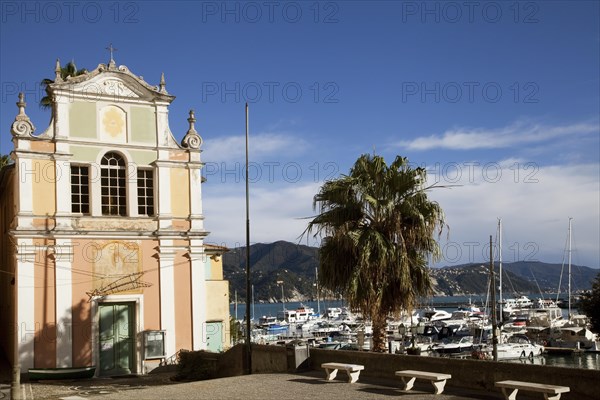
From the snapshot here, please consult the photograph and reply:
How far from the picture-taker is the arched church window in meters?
28.0

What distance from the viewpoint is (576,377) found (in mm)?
14500

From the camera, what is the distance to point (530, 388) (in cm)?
1426

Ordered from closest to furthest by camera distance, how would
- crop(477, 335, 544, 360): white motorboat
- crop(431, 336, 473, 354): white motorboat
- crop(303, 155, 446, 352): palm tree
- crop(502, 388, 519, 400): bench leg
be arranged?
crop(502, 388, 519, 400): bench leg < crop(303, 155, 446, 352): palm tree < crop(477, 335, 544, 360): white motorboat < crop(431, 336, 473, 354): white motorboat

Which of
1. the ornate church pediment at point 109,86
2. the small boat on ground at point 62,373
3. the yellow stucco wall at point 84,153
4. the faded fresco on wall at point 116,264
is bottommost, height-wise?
the small boat on ground at point 62,373

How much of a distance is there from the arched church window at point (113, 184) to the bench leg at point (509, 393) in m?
17.7

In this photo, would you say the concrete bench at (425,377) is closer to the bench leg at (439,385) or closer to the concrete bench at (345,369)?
the bench leg at (439,385)

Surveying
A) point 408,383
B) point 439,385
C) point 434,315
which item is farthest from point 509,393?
point 434,315

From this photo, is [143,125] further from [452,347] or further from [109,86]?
[452,347]

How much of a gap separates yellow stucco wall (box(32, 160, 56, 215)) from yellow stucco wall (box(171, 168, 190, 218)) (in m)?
4.63

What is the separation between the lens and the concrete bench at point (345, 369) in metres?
18.6

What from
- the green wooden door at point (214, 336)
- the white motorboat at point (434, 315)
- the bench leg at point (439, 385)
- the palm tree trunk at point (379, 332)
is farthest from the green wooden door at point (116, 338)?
the white motorboat at point (434, 315)

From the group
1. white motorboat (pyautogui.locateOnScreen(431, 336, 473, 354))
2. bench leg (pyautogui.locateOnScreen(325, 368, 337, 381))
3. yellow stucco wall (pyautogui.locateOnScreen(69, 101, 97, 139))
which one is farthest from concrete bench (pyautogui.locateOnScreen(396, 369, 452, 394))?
white motorboat (pyautogui.locateOnScreen(431, 336, 473, 354))

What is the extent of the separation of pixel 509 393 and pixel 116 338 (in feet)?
56.2

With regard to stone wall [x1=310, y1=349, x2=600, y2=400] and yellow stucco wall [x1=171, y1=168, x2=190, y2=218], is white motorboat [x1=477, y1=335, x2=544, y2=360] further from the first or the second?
stone wall [x1=310, y1=349, x2=600, y2=400]
